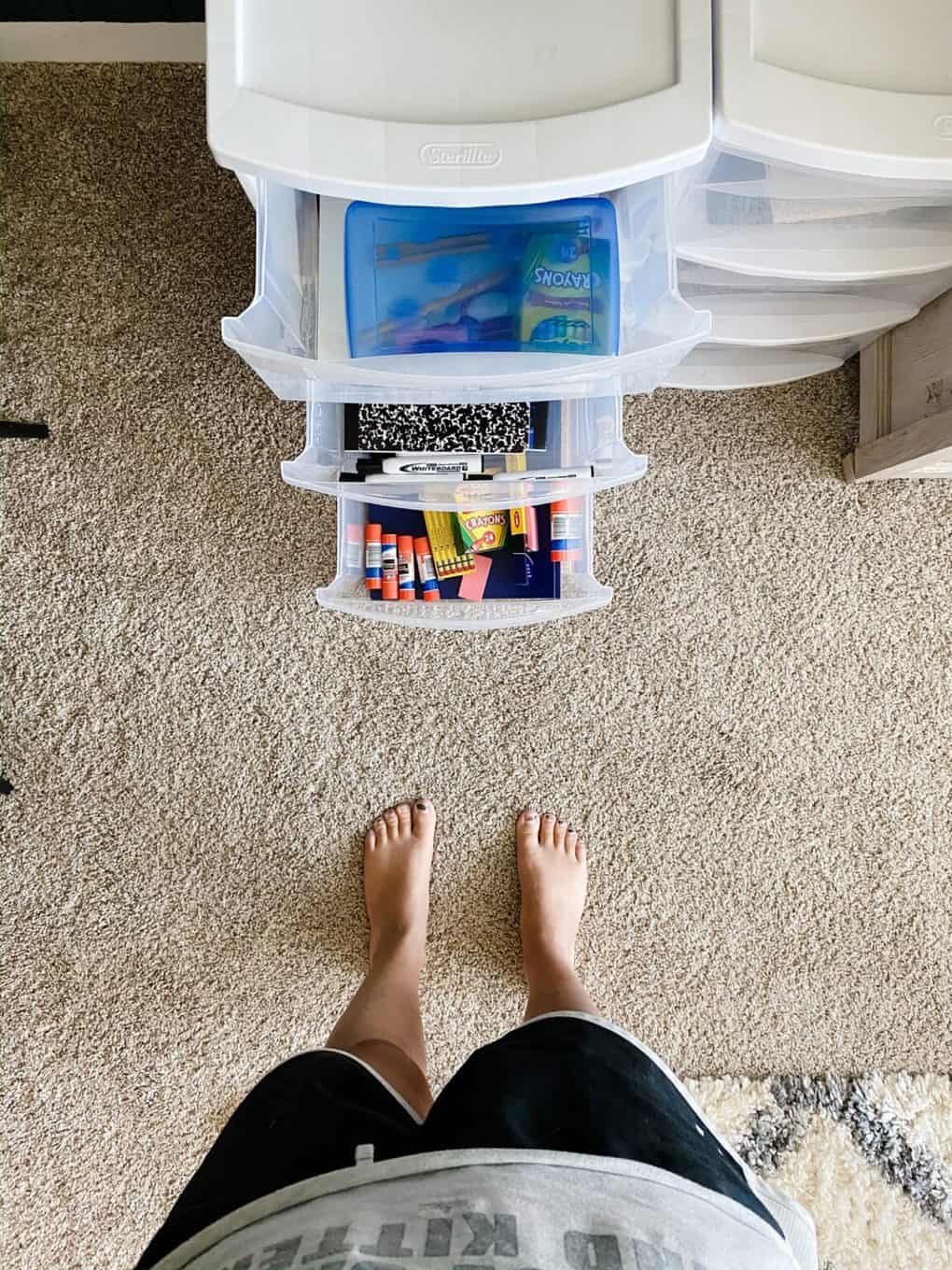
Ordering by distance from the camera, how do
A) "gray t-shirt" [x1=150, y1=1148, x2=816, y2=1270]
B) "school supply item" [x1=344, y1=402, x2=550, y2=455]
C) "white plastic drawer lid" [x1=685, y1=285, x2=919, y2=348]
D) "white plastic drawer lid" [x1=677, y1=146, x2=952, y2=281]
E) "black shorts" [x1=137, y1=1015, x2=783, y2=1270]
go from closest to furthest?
"gray t-shirt" [x1=150, y1=1148, x2=816, y2=1270] → "black shorts" [x1=137, y1=1015, x2=783, y2=1270] → "white plastic drawer lid" [x1=677, y1=146, x2=952, y2=281] → "school supply item" [x1=344, y1=402, x2=550, y2=455] → "white plastic drawer lid" [x1=685, y1=285, x2=919, y2=348]

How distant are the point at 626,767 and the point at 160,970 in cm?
64

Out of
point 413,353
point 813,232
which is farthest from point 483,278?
point 813,232

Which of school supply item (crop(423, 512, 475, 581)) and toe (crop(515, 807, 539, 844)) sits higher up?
school supply item (crop(423, 512, 475, 581))

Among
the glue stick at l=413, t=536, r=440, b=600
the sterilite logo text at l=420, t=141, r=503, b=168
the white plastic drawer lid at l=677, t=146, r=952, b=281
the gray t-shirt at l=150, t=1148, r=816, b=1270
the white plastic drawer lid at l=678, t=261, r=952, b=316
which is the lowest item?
the gray t-shirt at l=150, t=1148, r=816, b=1270

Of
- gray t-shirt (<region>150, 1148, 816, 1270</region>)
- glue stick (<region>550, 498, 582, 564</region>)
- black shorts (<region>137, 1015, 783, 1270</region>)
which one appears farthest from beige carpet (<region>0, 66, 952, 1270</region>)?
gray t-shirt (<region>150, 1148, 816, 1270</region>)

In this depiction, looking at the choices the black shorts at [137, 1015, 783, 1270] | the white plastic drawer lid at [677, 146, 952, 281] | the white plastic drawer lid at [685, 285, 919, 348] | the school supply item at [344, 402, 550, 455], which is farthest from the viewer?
the white plastic drawer lid at [685, 285, 919, 348]

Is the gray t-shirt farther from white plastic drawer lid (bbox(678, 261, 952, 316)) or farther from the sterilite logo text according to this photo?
white plastic drawer lid (bbox(678, 261, 952, 316))

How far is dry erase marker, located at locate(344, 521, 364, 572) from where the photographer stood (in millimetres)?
1091

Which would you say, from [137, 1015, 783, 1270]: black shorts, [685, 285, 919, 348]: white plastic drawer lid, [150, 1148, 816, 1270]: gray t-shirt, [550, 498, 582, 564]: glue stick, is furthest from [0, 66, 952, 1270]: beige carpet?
[150, 1148, 816, 1270]: gray t-shirt

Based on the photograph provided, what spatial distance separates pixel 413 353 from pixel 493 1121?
581 mm

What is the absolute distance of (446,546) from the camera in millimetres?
1085

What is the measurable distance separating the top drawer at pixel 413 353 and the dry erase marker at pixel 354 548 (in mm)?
295

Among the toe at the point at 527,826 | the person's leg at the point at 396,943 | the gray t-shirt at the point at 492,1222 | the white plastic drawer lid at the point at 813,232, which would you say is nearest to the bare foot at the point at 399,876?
the person's leg at the point at 396,943

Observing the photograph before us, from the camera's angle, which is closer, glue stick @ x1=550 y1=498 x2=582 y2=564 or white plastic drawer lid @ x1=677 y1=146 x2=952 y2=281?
white plastic drawer lid @ x1=677 y1=146 x2=952 y2=281
